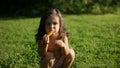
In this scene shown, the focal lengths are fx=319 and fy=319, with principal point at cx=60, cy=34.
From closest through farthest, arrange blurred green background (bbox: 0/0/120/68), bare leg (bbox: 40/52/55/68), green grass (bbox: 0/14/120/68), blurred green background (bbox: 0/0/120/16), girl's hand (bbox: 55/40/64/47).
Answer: bare leg (bbox: 40/52/55/68) < girl's hand (bbox: 55/40/64/47) < green grass (bbox: 0/14/120/68) < blurred green background (bbox: 0/0/120/68) < blurred green background (bbox: 0/0/120/16)

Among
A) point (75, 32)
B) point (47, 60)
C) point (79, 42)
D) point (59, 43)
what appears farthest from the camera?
point (75, 32)

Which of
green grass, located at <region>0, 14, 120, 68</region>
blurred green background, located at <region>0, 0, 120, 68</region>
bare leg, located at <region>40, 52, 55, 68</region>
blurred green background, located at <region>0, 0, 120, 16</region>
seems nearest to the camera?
bare leg, located at <region>40, 52, 55, 68</region>

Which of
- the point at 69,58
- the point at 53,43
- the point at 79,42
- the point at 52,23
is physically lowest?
the point at 79,42

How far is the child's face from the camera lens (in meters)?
4.61

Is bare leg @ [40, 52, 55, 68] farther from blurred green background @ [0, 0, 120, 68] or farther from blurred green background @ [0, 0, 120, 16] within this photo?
blurred green background @ [0, 0, 120, 16]

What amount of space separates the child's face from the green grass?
1565mm

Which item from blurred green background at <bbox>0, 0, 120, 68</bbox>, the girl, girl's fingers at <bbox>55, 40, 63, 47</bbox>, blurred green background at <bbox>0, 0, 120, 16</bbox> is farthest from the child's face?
blurred green background at <bbox>0, 0, 120, 16</bbox>

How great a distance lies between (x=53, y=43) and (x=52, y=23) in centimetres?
31

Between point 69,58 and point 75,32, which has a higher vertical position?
point 69,58

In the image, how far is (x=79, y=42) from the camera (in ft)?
26.2

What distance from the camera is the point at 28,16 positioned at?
13.5m

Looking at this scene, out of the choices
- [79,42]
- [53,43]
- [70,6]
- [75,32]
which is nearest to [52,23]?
[53,43]

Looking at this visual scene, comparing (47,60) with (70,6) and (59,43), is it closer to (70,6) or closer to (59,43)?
Result: (59,43)

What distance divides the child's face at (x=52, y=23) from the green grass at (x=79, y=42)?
156 cm
